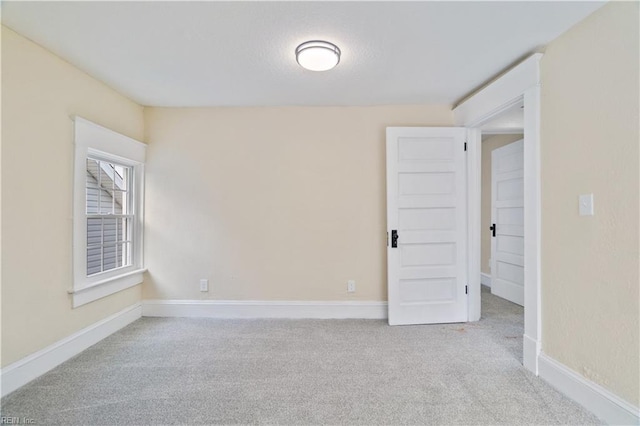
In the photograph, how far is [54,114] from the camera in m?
2.21

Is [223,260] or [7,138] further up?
[7,138]

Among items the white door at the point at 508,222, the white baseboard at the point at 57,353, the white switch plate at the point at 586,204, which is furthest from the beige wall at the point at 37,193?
the white door at the point at 508,222

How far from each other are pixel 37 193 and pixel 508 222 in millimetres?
4878

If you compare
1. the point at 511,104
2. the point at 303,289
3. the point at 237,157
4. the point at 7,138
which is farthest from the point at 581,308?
the point at 7,138

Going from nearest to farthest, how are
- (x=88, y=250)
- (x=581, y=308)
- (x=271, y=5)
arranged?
(x=271, y=5) < (x=581, y=308) < (x=88, y=250)

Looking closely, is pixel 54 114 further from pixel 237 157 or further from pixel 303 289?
pixel 303 289

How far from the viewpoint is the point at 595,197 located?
5.54ft

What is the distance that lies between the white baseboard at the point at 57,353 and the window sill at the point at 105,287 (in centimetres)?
24

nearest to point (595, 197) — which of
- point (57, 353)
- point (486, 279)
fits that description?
point (486, 279)

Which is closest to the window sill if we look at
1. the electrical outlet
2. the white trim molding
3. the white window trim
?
the white window trim

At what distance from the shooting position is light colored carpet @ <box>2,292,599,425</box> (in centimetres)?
168

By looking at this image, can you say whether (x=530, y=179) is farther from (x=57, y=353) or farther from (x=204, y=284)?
(x=57, y=353)

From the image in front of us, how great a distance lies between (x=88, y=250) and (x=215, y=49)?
2.11m

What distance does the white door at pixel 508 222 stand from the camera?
12.1 ft
